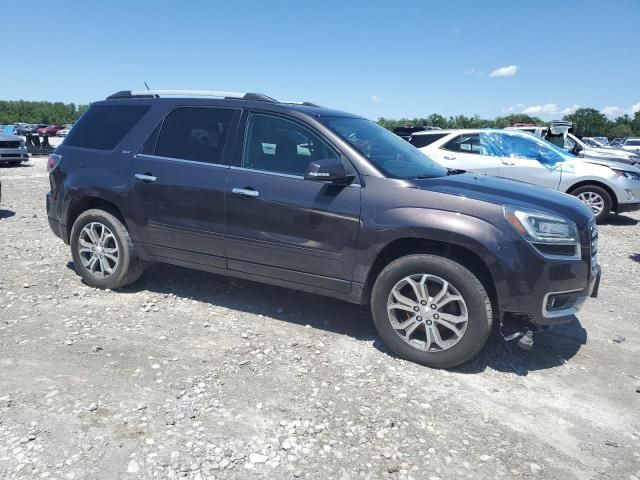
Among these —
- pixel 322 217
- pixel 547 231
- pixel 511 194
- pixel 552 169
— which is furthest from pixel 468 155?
pixel 322 217

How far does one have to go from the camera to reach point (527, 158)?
9523mm

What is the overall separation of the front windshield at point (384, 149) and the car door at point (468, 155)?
17.4 ft

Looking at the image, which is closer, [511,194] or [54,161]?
[511,194]

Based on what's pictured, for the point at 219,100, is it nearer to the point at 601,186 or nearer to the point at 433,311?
A: the point at 433,311

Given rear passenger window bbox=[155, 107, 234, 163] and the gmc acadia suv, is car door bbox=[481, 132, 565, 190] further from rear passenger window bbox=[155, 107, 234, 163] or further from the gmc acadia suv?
rear passenger window bbox=[155, 107, 234, 163]

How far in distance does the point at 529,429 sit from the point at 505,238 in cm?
120

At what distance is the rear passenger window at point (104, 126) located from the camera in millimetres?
4793

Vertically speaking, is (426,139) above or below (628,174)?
above

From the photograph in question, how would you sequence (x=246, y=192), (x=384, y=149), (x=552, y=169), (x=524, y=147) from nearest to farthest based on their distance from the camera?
(x=246, y=192) < (x=384, y=149) < (x=552, y=169) < (x=524, y=147)

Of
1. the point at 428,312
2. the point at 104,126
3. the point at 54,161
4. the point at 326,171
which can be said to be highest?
the point at 104,126

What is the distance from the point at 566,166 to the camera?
950cm

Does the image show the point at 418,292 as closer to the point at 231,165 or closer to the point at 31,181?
the point at 231,165

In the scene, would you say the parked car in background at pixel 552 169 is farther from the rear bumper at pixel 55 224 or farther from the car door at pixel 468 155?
the rear bumper at pixel 55 224

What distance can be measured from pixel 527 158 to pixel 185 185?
24.3ft
